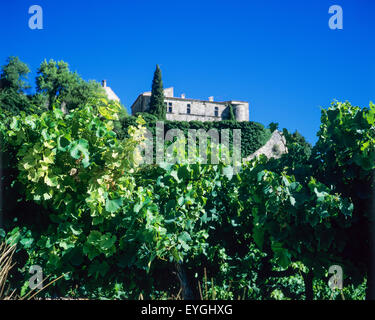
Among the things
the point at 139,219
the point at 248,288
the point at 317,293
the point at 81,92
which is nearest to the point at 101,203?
the point at 139,219

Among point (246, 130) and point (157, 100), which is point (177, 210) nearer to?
point (157, 100)

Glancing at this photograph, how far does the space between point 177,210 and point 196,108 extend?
4254cm

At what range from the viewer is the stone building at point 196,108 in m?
43.3

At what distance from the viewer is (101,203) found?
263 cm

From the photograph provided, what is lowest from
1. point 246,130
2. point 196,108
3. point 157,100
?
point 246,130

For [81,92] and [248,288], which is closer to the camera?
[248,288]

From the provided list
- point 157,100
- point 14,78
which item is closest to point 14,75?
point 14,78

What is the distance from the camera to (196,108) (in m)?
44.8

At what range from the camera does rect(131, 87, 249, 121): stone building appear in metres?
43.3

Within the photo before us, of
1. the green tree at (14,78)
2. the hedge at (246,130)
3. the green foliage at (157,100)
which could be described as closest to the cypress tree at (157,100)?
the green foliage at (157,100)

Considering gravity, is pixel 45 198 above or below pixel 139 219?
above

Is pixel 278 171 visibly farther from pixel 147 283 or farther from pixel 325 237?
pixel 147 283

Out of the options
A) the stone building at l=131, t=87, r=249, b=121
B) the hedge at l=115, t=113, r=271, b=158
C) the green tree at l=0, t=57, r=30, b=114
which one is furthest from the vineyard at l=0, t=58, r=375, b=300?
the stone building at l=131, t=87, r=249, b=121

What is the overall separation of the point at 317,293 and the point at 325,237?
8.57 feet
